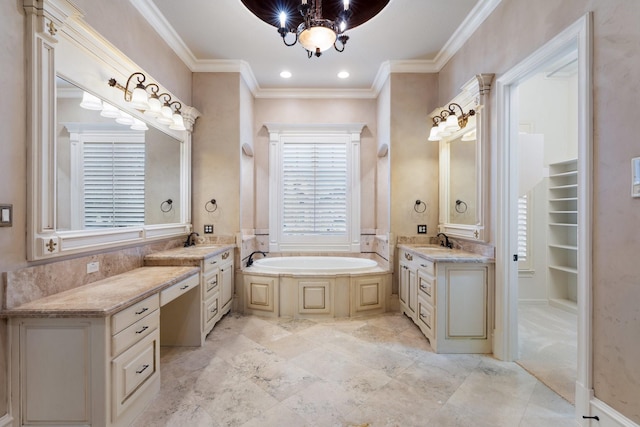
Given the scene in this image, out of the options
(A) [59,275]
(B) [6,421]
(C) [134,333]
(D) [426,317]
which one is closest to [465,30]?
(D) [426,317]

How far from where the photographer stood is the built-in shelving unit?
3820 millimetres

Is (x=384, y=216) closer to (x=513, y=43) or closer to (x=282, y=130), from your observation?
(x=282, y=130)

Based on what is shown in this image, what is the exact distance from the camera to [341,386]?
84.2 inches

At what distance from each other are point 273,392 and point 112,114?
240 cm

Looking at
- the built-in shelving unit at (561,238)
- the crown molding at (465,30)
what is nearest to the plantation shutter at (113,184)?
the crown molding at (465,30)

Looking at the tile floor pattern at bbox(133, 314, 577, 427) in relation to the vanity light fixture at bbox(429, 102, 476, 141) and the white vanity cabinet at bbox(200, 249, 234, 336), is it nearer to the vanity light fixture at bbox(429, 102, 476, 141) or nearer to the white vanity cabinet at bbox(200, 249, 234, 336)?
the white vanity cabinet at bbox(200, 249, 234, 336)

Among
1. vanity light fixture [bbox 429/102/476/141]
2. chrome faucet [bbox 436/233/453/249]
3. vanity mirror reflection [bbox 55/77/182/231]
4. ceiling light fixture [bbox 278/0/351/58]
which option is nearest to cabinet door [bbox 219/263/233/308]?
vanity mirror reflection [bbox 55/77/182/231]

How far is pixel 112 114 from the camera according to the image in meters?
2.32

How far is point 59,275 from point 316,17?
222 centimetres

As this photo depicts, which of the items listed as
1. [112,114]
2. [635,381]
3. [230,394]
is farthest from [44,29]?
[635,381]

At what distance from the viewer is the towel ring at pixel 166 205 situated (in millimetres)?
Answer: 3023

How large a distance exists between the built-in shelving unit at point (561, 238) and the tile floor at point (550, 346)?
277mm

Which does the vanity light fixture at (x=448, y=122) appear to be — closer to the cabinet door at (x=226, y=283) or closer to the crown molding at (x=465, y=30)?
the crown molding at (x=465, y=30)

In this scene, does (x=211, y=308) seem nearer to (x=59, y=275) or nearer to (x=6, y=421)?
(x=59, y=275)
